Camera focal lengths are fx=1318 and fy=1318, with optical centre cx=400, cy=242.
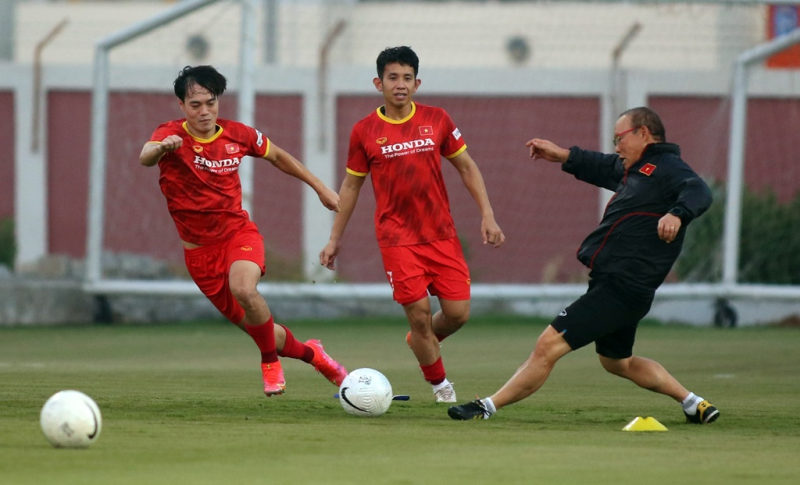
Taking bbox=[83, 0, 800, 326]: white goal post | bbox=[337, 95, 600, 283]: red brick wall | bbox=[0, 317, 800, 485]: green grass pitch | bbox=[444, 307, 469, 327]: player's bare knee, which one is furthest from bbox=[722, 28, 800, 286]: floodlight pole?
bbox=[444, 307, 469, 327]: player's bare knee

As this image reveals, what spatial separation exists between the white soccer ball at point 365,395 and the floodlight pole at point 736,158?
11992mm

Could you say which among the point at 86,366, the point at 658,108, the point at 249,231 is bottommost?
the point at 86,366

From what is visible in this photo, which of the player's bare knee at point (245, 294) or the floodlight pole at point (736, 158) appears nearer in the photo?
the player's bare knee at point (245, 294)

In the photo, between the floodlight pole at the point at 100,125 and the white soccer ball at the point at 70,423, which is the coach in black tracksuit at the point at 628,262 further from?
the floodlight pole at the point at 100,125

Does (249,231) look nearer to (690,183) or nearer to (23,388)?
(23,388)

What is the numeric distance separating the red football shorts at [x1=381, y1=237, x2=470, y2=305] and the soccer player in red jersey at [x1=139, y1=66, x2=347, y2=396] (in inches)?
22.8

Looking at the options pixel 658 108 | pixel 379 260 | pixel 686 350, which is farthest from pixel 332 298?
pixel 658 108

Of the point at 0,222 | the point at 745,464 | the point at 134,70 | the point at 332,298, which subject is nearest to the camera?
the point at 745,464

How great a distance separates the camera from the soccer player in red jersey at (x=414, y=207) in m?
8.95

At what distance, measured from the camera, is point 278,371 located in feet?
28.9

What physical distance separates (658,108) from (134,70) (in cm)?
867

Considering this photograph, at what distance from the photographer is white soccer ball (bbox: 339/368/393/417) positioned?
25.4ft

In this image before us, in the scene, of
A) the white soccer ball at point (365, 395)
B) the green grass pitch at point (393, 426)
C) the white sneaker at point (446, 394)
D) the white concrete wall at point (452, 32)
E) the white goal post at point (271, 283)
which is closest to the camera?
the green grass pitch at point (393, 426)

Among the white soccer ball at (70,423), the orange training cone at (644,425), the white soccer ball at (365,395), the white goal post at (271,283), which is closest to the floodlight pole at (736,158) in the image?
the white goal post at (271,283)
